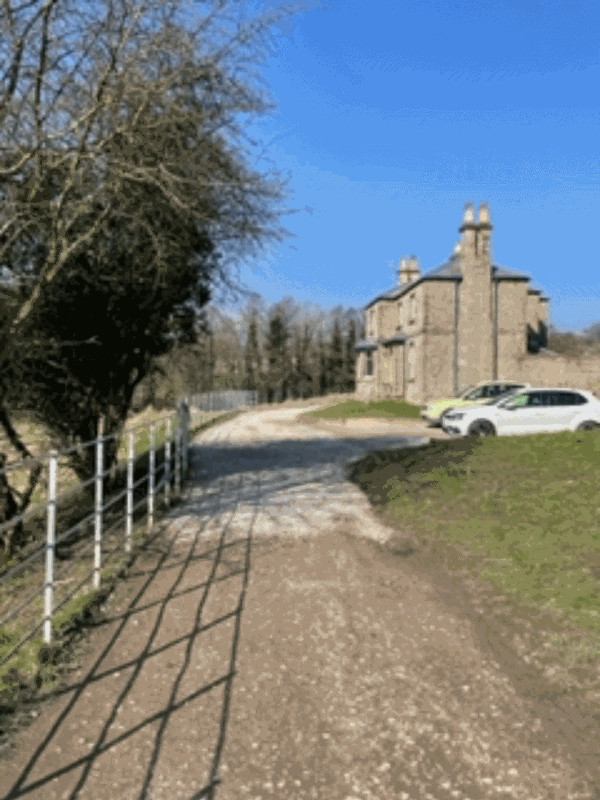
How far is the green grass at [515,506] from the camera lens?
6.40 metres

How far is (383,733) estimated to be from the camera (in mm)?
3893

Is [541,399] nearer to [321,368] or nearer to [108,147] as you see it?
[108,147]

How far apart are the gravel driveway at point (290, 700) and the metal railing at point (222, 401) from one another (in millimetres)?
33002

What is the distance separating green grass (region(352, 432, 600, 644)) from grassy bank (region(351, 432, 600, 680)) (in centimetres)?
1

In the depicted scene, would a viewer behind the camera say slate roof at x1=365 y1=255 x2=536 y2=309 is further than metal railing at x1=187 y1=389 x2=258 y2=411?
No

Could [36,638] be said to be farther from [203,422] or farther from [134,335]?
[203,422]

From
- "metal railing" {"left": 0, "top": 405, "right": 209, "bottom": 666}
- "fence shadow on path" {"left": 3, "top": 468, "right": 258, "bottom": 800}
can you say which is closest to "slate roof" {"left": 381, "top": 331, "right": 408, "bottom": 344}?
"metal railing" {"left": 0, "top": 405, "right": 209, "bottom": 666}

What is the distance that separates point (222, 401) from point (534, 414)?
30.0 m

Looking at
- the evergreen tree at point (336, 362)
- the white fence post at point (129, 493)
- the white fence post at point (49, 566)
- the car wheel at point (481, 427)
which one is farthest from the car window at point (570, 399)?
the evergreen tree at point (336, 362)

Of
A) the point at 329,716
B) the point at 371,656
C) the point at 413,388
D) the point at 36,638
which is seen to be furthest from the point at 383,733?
the point at 413,388

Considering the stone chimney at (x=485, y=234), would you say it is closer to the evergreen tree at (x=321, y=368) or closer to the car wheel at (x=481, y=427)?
the car wheel at (x=481, y=427)

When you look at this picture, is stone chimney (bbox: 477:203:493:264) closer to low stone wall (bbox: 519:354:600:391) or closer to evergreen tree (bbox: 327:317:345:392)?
low stone wall (bbox: 519:354:600:391)

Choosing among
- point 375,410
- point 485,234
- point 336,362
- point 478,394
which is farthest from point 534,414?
point 336,362

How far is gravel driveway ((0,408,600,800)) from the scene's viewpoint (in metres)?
3.46
